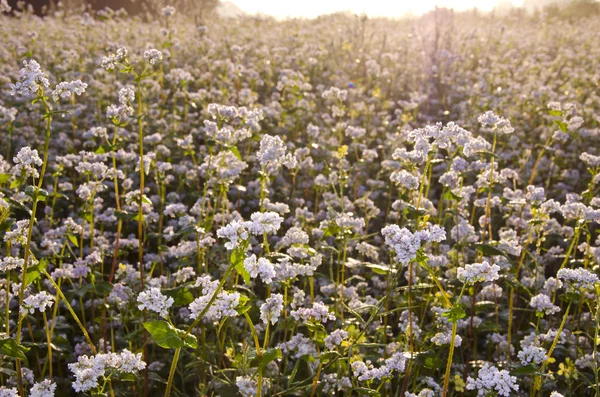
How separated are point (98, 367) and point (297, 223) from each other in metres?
2.26

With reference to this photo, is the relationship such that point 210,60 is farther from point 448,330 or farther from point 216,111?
point 448,330

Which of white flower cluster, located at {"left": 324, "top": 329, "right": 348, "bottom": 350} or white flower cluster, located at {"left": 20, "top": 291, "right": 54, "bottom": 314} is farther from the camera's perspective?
white flower cluster, located at {"left": 324, "top": 329, "right": 348, "bottom": 350}

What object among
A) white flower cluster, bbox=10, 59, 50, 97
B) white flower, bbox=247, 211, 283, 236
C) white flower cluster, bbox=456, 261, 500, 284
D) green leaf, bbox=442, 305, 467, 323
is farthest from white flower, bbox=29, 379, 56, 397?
white flower cluster, bbox=456, 261, 500, 284

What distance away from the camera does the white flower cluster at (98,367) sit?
2451mm

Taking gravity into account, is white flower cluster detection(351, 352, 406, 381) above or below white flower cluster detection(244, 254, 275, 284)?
below

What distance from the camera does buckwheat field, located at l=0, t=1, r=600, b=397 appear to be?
2873mm

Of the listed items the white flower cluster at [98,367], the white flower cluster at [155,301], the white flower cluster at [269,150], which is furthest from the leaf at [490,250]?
the white flower cluster at [98,367]

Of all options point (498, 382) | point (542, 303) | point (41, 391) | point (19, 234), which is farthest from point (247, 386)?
point (542, 303)

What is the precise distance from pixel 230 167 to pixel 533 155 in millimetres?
4075

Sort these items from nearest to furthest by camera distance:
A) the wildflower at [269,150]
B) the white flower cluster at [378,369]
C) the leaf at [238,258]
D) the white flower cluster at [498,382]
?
the leaf at [238,258]
the white flower cluster at [498,382]
the white flower cluster at [378,369]
the wildflower at [269,150]

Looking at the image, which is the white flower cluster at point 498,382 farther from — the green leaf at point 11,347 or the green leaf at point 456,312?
the green leaf at point 11,347

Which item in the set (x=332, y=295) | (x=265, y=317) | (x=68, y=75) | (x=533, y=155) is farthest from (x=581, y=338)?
(x=68, y=75)

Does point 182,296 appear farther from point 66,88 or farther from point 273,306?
point 66,88

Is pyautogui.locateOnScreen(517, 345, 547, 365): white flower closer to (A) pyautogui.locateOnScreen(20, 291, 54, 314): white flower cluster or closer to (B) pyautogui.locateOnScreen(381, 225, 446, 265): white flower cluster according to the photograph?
(B) pyautogui.locateOnScreen(381, 225, 446, 265): white flower cluster
